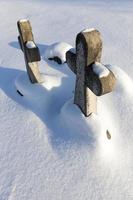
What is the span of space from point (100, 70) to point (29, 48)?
106 cm

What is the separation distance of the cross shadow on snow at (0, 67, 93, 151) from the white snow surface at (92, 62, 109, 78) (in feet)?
2.63

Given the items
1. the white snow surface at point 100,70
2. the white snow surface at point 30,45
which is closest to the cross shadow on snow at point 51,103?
the white snow surface at point 30,45

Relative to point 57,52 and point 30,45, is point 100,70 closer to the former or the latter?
point 30,45

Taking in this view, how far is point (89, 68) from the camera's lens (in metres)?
3.05

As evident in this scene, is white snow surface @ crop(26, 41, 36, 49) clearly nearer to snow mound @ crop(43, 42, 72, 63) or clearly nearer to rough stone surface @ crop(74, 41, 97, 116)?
rough stone surface @ crop(74, 41, 97, 116)

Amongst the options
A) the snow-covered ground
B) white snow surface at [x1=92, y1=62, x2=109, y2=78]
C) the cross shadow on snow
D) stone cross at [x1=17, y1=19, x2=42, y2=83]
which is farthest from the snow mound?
white snow surface at [x1=92, y1=62, x2=109, y2=78]

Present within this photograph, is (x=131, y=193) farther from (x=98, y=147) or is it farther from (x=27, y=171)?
(x=27, y=171)

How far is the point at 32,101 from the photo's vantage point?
3816mm

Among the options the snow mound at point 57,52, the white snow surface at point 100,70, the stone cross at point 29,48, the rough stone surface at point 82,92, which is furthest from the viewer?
the snow mound at point 57,52

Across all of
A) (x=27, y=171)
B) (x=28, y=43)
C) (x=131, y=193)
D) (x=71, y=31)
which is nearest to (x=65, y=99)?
(x=28, y=43)

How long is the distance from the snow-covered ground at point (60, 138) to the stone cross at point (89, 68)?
325mm

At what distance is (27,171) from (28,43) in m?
1.44

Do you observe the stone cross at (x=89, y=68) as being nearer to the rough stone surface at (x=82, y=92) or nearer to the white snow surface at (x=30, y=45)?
the rough stone surface at (x=82, y=92)

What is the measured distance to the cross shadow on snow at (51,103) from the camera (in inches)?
136
